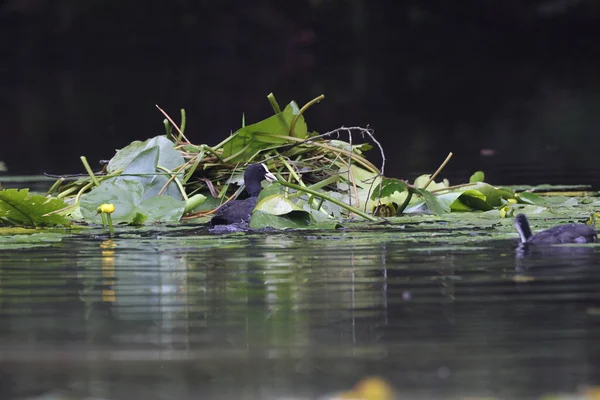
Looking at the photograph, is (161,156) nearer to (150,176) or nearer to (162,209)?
(150,176)

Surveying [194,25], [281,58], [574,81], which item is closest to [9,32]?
[194,25]

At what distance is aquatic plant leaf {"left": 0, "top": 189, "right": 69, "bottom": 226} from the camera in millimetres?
7738

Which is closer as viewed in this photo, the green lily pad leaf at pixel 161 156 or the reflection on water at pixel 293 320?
the reflection on water at pixel 293 320

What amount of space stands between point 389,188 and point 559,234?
1.63 m

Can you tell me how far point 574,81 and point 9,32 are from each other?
16.7 m

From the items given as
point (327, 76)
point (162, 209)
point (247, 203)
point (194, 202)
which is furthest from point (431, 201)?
point (327, 76)

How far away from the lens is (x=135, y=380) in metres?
4.09

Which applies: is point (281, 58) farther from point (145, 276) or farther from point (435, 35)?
point (145, 276)

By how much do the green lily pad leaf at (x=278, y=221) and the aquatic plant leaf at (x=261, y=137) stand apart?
4.12ft

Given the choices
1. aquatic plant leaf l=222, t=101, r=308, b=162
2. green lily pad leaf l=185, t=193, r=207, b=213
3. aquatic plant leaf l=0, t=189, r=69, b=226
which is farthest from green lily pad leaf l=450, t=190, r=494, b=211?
aquatic plant leaf l=0, t=189, r=69, b=226

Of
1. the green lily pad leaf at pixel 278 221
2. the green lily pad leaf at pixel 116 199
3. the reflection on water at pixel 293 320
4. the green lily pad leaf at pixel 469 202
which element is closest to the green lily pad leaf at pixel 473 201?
the green lily pad leaf at pixel 469 202

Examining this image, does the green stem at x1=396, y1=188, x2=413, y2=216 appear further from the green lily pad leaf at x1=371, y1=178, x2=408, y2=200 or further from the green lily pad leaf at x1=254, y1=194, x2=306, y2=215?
the green lily pad leaf at x1=254, y1=194, x2=306, y2=215

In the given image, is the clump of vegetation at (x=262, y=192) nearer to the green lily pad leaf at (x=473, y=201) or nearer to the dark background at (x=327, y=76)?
the green lily pad leaf at (x=473, y=201)

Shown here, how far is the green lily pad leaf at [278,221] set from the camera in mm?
7633
